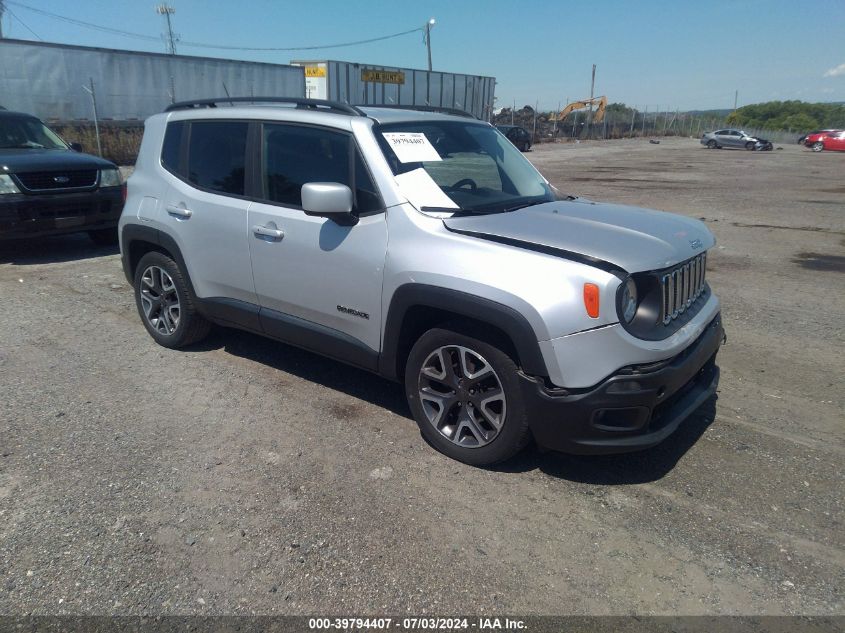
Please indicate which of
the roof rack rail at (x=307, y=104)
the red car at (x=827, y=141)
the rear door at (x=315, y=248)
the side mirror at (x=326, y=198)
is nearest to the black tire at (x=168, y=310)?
the rear door at (x=315, y=248)

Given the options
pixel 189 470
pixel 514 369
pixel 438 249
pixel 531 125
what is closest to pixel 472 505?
pixel 514 369

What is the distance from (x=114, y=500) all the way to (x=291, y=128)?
7.93ft

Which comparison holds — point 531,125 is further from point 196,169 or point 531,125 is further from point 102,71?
point 196,169

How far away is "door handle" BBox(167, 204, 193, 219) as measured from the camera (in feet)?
15.3

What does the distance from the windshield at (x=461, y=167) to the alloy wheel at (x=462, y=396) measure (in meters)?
0.88

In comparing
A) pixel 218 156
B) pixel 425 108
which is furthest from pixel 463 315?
pixel 218 156

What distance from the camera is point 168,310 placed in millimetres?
5191

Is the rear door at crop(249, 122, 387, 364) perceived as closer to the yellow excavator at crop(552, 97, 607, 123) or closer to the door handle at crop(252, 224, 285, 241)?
the door handle at crop(252, 224, 285, 241)

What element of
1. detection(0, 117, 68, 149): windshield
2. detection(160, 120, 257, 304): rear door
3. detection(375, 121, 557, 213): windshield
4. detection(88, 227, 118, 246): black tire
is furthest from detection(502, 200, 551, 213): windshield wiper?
detection(0, 117, 68, 149): windshield

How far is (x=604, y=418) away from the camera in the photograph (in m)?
3.10

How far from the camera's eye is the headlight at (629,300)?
10.0 feet

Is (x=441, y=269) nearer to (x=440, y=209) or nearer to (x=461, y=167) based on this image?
(x=440, y=209)

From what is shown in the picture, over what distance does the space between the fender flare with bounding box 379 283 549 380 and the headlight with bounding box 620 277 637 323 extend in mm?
452

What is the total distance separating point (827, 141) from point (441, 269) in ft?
158
